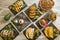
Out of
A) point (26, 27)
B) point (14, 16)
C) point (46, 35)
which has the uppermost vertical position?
point (14, 16)

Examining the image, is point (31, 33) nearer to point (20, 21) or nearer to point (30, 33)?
point (30, 33)

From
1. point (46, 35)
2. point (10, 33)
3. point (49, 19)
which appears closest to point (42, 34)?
point (46, 35)

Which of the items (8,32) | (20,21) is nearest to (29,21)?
(20,21)

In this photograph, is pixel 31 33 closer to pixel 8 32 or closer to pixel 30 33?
pixel 30 33

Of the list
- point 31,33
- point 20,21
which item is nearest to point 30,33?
point 31,33

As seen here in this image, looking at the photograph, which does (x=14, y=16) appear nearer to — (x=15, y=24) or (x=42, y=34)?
(x=15, y=24)

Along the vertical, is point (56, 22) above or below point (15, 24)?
below

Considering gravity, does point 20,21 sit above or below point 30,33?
above
